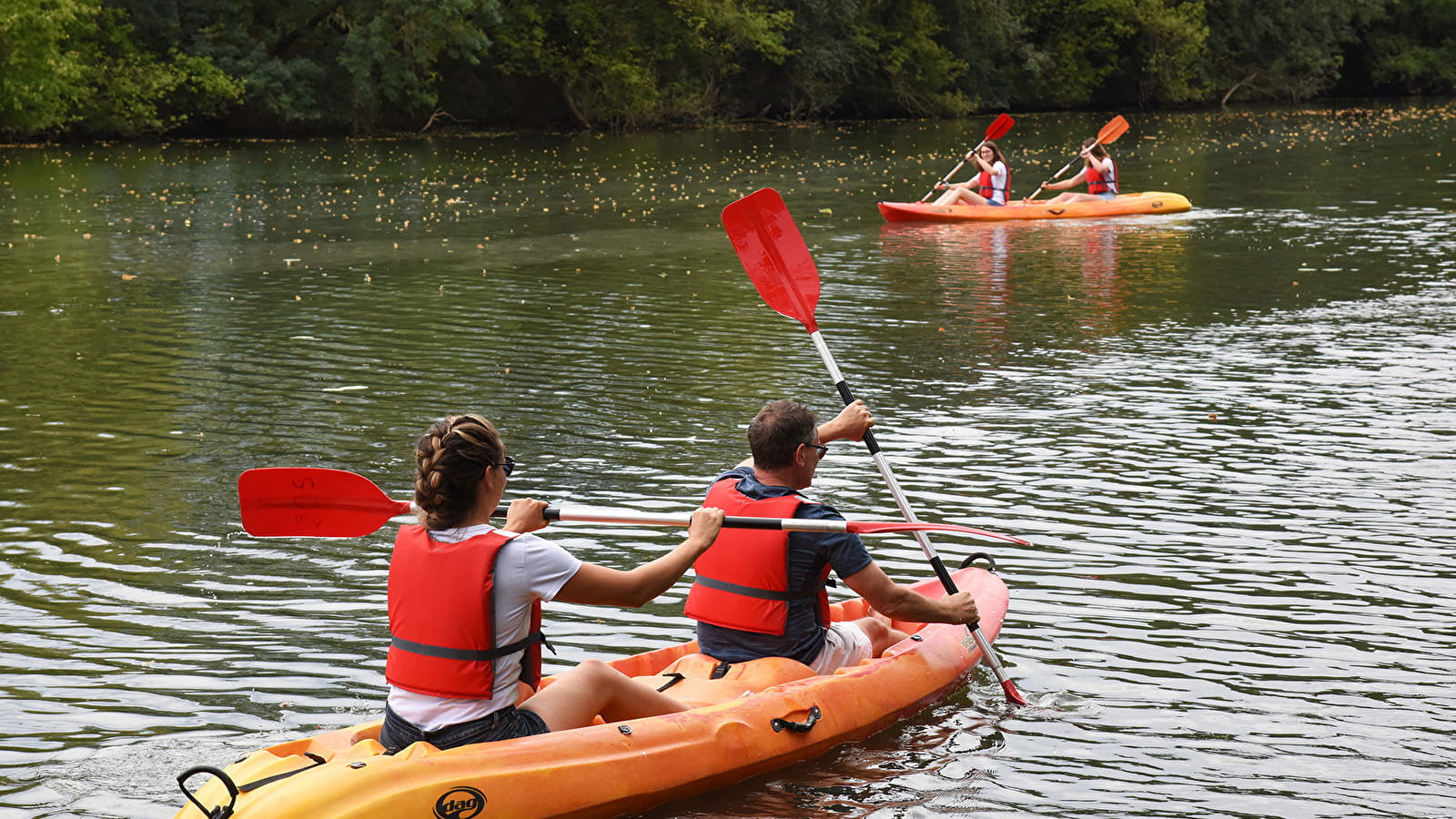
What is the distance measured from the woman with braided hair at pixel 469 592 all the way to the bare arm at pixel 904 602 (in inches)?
32.6

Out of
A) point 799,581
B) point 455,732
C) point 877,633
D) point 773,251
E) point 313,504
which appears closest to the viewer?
point 455,732

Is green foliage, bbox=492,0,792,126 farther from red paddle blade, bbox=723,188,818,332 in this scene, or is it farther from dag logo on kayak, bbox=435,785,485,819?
dag logo on kayak, bbox=435,785,485,819

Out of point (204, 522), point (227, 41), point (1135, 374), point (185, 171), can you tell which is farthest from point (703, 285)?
point (227, 41)

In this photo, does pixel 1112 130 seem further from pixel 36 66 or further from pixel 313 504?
pixel 36 66

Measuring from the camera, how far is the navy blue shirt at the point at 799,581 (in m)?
4.97

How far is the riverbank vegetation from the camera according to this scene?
35938 mm

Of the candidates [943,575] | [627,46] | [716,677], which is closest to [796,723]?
[716,677]

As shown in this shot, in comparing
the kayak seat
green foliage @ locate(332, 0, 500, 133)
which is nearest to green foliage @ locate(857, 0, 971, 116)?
green foliage @ locate(332, 0, 500, 133)

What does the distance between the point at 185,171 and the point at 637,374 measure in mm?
19959

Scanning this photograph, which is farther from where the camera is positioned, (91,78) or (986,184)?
(91,78)

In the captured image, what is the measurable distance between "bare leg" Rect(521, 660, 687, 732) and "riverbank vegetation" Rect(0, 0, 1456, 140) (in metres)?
32.5

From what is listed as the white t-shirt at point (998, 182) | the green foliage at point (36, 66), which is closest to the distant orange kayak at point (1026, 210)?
the white t-shirt at point (998, 182)

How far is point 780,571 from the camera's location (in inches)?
199

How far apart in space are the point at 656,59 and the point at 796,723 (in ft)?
131
